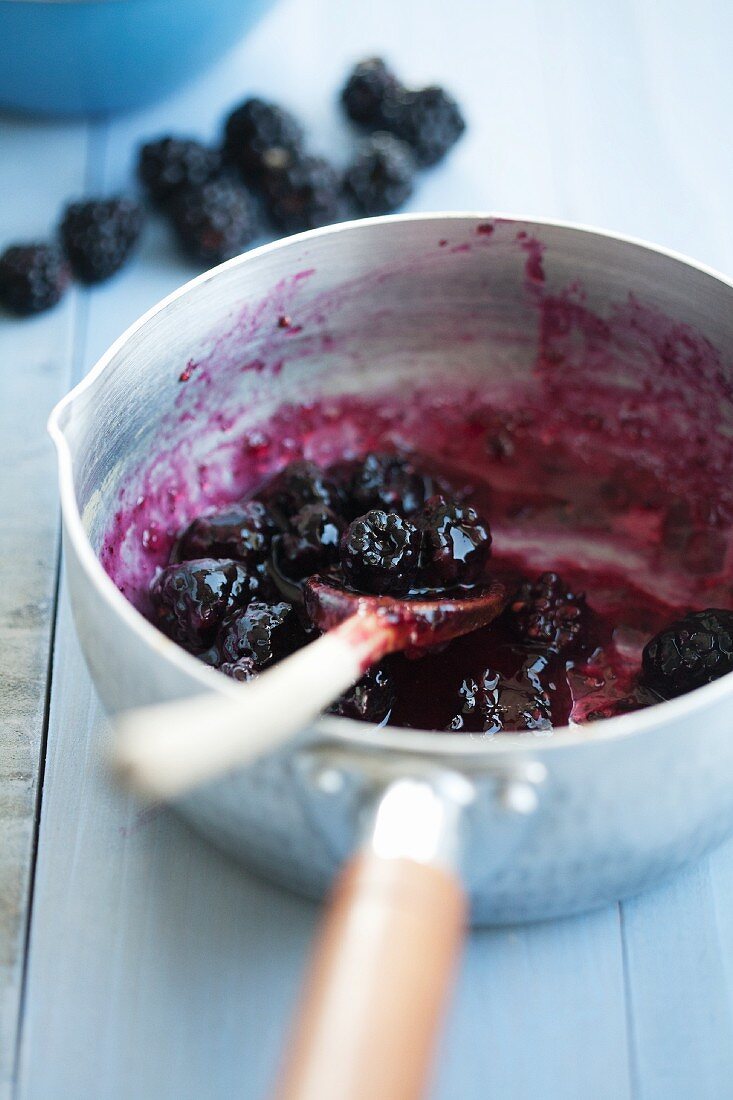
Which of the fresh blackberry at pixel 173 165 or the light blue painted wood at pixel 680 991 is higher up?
the fresh blackberry at pixel 173 165

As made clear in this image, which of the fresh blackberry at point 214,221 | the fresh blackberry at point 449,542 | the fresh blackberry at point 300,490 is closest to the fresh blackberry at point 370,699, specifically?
the fresh blackberry at point 449,542

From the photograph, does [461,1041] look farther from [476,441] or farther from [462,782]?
[476,441]

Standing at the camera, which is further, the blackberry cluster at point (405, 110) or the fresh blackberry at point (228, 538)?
the blackberry cluster at point (405, 110)

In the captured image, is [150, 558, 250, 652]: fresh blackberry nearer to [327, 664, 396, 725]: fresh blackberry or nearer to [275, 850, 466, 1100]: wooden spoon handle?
[327, 664, 396, 725]: fresh blackberry

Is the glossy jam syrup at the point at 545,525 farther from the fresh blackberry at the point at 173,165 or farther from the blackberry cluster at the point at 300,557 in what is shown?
the fresh blackberry at the point at 173,165

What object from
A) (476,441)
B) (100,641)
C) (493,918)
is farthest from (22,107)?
(493,918)

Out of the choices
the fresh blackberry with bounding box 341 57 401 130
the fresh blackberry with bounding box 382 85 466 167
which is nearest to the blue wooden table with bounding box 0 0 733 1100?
the fresh blackberry with bounding box 382 85 466 167

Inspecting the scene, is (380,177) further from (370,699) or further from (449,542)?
(370,699)
